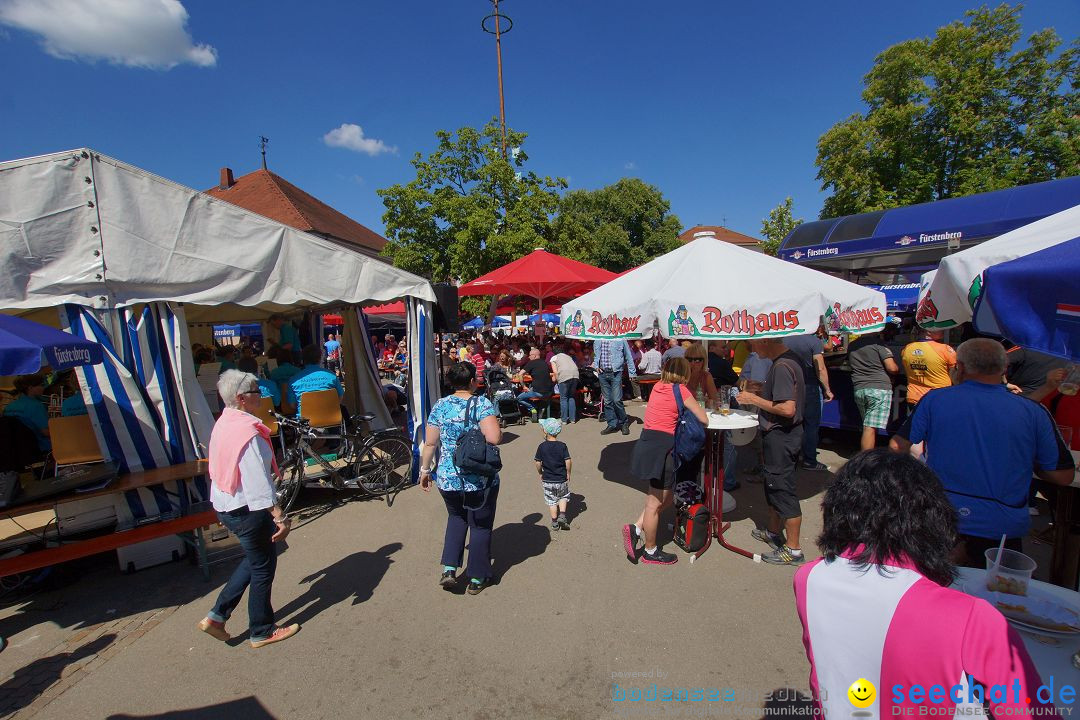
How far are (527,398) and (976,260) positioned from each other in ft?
25.0

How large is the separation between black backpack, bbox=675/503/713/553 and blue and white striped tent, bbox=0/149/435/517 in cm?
469

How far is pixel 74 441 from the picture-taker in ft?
15.0

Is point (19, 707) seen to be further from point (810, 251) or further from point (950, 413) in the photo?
point (810, 251)

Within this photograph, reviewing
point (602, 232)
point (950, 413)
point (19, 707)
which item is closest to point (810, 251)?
point (950, 413)

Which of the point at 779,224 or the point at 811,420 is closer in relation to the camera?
the point at 811,420

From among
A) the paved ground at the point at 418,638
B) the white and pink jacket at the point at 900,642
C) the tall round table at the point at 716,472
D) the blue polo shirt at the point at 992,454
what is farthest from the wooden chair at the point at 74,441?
the blue polo shirt at the point at 992,454

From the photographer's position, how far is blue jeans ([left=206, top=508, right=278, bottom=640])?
3.13 m

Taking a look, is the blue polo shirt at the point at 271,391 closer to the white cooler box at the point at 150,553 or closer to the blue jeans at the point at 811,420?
the white cooler box at the point at 150,553

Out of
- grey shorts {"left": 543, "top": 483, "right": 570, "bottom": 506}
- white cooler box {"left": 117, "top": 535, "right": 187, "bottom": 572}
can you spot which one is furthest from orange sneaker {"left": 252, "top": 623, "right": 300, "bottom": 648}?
grey shorts {"left": 543, "top": 483, "right": 570, "bottom": 506}

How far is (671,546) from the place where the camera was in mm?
4504

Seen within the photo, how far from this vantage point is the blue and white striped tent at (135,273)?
13.9 ft

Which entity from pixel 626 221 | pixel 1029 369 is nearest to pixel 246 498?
pixel 1029 369

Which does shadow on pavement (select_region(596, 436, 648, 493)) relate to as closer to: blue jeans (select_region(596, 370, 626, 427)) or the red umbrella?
blue jeans (select_region(596, 370, 626, 427))

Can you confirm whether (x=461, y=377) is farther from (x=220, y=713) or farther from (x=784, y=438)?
(x=784, y=438)
